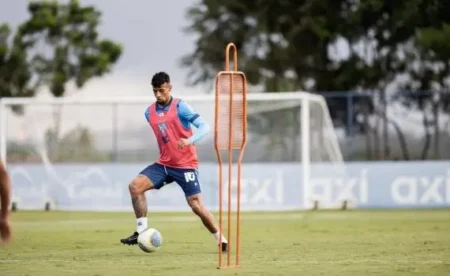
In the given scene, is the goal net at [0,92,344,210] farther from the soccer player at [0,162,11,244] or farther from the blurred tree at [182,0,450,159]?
the soccer player at [0,162,11,244]

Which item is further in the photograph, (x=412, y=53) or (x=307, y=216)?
(x=412, y=53)

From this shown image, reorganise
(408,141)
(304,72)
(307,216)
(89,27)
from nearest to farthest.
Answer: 1. (307,216)
2. (408,141)
3. (304,72)
4. (89,27)

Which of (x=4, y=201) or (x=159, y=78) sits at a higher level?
(x=159, y=78)

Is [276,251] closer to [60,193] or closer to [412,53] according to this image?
[60,193]

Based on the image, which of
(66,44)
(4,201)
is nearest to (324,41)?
(66,44)

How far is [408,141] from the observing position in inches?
1598

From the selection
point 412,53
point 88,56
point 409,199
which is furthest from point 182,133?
point 88,56

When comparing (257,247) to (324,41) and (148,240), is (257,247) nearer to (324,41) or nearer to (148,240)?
(148,240)

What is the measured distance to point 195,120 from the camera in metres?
18.9

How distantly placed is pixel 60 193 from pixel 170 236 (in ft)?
41.8

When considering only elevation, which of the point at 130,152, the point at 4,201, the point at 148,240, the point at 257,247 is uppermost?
the point at 130,152

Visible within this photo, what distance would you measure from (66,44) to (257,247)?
136ft

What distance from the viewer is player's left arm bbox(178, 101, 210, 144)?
18.4m

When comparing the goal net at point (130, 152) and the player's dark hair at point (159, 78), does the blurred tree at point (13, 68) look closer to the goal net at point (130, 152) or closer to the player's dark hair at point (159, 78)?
the goal net at point (130, 152)
